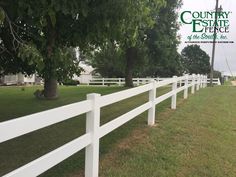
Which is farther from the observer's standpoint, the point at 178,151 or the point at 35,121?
the point at 178,151

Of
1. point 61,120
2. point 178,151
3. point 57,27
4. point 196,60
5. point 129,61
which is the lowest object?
point 178,151

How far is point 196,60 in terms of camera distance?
84562 millimetres

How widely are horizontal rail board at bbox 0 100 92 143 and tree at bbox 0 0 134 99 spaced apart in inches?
83.0

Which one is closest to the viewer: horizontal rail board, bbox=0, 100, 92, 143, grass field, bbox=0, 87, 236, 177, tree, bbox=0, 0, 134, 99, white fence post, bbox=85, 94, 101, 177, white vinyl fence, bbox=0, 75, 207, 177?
horizontal rail board, bbox=0, 100, 92, 143

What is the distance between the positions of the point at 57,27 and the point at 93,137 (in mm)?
4710

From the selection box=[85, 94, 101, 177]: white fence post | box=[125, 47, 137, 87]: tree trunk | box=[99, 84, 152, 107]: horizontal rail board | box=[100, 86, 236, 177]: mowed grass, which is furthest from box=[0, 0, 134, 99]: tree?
box=[125, 47, 137, 87]: tree trunk

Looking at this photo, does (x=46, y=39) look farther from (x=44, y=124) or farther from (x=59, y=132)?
(x=44, y=124)

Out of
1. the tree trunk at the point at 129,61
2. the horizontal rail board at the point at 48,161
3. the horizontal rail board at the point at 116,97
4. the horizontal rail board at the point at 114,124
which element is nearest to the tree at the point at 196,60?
the tree trunk at the point at 129,61

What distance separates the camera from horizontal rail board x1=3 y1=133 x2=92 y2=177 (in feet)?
14.0

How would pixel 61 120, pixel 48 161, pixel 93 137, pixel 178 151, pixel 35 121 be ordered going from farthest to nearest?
pixel 178 151, pixel 93 137, pixel 61 120, pixel 48 161, pixel 35 121

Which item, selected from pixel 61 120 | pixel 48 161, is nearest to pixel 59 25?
pixel 61 120

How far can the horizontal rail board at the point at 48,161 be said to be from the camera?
4.28 metres

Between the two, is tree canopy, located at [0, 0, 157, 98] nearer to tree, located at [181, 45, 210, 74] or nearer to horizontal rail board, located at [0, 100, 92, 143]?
horizontal rail board, located at [0, 100, 92, 143]

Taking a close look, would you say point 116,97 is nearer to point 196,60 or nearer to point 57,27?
point 57,27
